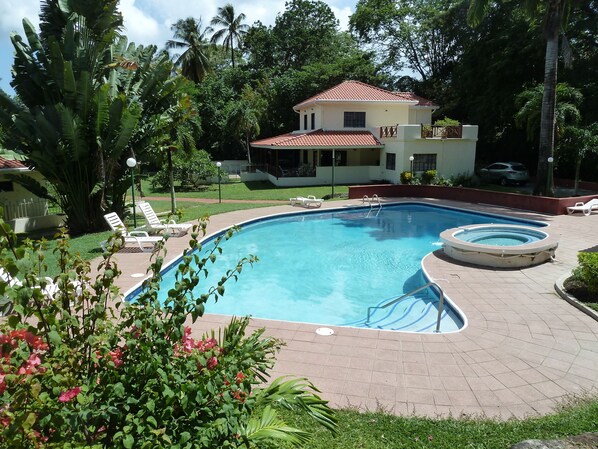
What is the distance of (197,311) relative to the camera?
2.96 meters

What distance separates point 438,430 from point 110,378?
3.89m

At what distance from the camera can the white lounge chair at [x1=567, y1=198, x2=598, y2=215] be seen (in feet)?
65.1

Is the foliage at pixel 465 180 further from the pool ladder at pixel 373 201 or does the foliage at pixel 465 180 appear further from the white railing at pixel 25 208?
the white railing at pixel 25 208

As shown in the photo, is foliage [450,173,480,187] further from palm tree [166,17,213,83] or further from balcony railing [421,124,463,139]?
palm tree [166,17,213,83]

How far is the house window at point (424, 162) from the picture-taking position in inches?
1165

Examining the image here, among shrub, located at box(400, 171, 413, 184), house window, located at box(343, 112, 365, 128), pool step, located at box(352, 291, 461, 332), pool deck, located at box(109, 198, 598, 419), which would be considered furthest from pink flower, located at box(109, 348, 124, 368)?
house window, located at box(343, 112, 365, 128)

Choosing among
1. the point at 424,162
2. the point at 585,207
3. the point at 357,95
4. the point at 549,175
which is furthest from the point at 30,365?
the point at 357,95

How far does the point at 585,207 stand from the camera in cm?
1978

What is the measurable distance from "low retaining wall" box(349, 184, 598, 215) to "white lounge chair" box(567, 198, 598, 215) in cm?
22

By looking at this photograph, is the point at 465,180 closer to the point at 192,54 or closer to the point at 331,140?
the point at 331,140

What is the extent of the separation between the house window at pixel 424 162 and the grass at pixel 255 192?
4.93 meters

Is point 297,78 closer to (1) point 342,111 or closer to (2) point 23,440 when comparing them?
(1) point 342,111

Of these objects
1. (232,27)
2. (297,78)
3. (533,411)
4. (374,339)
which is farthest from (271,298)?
(232,27)

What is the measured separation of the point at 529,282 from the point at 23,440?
11600 mm
